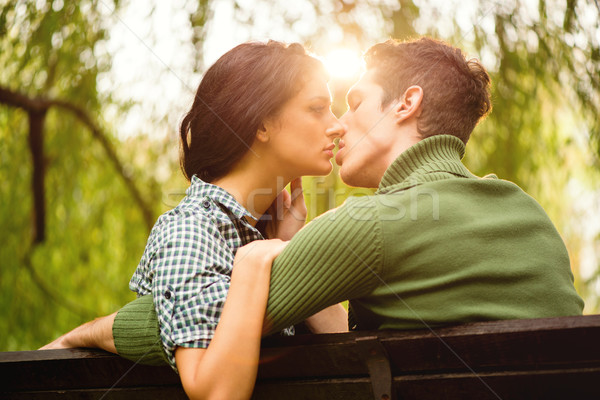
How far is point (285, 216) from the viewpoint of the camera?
2.71m

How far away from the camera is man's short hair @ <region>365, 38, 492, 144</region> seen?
237cm

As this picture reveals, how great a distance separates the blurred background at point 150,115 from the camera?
151 inches

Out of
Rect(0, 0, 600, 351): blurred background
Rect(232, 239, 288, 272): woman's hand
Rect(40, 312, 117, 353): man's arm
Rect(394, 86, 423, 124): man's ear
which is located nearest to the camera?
Rect(232, 239, 288, 272): woman's hand

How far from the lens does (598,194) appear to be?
3701mm

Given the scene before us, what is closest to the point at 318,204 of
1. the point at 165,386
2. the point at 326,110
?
the point at 326,110

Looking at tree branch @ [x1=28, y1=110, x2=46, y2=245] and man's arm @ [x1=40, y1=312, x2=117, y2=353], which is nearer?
man's arm @ [x1=40, y1=312, x2=117, y2=353]

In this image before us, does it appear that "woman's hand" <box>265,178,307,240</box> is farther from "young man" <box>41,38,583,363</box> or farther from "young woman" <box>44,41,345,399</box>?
"young man" <box>41,38,583,363</box>

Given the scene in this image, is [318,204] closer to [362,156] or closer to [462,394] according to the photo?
[362,156]

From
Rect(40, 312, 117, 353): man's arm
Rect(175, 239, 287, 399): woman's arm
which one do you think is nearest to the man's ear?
Rect(175, 239, 287, 399): woman's arm

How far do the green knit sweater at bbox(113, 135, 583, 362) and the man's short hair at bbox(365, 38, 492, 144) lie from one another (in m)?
0.80

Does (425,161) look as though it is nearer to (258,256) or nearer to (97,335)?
(258,256)

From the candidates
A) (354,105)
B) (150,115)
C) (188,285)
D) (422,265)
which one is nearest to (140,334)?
(188,285)

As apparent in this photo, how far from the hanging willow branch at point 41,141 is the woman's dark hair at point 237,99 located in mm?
2242

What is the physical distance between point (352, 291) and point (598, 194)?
268cm
